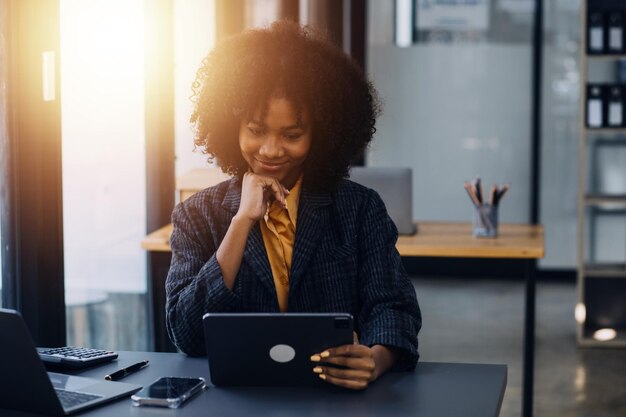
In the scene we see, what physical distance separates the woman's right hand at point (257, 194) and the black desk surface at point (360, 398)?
310 millimetres

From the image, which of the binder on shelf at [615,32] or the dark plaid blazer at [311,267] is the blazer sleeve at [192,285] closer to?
the dark plaid blazer at [311,267]

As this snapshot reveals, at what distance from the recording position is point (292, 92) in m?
1.86

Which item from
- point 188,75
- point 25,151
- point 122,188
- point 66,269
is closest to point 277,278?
point 25,151

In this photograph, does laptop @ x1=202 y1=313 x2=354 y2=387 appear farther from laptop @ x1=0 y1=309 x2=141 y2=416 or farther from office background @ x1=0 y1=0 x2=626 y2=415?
office background @ x1=0 y1=0 x2=626 y2=415

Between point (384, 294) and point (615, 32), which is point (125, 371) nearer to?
point (384, 294)

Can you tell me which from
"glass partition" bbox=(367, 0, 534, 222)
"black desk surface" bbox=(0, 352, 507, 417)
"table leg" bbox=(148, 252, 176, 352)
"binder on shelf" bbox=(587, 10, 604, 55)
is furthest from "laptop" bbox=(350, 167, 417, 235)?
"glass partition" bbox=(367, 0, 534, 222)

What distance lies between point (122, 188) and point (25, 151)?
3.31 ft

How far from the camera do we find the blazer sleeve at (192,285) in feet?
5.87

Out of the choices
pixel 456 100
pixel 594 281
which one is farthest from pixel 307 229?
pixel 456 100

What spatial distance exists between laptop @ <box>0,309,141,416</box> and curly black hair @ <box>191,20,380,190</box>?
0.66 m

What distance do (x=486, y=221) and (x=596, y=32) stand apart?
165 cm

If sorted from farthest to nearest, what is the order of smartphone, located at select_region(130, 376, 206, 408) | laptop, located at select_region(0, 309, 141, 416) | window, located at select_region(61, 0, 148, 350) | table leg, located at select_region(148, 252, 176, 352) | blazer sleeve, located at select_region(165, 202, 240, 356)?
table leg, located at select_region(148, 252, 176, 352) → window, located at select_region(61, 0, 148, 350) → blazer sleeve, located at select_region(165, 202, 240, 356) → smartphone, located at select_region(130, 376, 206, 408) → laptop, located at select_region(0, 309, 141, 416)

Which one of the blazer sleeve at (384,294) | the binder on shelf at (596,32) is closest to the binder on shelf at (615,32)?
the binder on shelf at (596,32)

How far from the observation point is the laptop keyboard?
147cm
